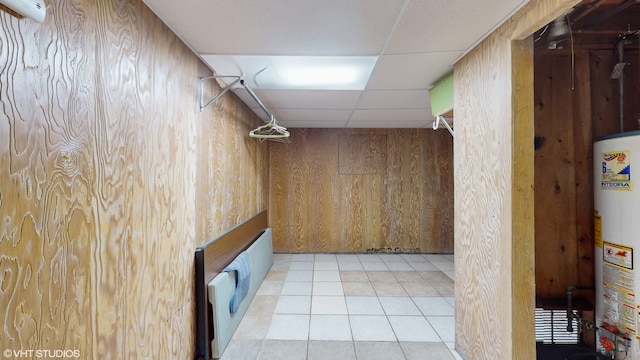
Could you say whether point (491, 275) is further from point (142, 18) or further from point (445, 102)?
point (142, 18)

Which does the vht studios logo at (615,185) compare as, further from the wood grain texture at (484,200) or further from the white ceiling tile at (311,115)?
the white ceiling tile at (311,115)

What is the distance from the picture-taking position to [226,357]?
1.94m

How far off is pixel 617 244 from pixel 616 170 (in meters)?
0.46

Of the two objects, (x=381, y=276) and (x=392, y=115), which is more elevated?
(x=392, y=115)

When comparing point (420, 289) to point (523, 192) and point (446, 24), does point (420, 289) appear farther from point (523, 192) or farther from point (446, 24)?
point (446, 24)

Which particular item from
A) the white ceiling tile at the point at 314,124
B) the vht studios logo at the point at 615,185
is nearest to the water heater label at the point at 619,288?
the vht studios logo at the point at 615,185

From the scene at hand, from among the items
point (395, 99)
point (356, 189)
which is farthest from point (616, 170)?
point (356, 189)

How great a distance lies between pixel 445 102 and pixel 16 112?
254 cm

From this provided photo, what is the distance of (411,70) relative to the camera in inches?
80.1

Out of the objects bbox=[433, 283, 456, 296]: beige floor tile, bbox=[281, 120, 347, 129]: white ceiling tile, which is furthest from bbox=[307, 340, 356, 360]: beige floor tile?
bbox=[281, 120, 347, 129]: white ceiling tile

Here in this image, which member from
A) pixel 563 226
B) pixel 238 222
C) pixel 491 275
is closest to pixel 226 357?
pixel 238 222

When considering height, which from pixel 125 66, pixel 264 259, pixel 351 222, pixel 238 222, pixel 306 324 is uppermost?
pixel 125 66

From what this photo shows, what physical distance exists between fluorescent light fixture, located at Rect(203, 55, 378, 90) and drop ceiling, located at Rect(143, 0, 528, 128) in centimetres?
2

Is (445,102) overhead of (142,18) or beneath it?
beneath
